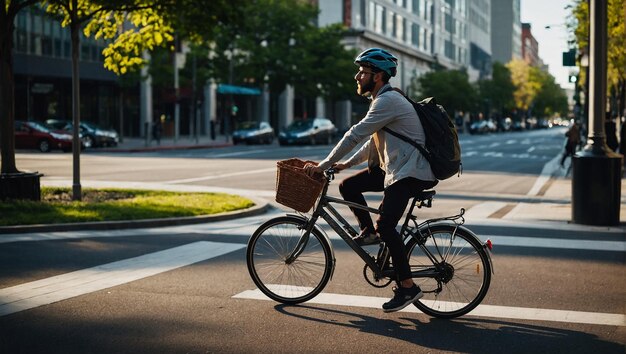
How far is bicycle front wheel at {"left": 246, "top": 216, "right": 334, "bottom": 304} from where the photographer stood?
6461 mm

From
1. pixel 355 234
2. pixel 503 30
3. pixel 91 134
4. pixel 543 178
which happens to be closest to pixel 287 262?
pixel 355 234

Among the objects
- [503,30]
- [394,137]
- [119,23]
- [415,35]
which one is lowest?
[394,137]

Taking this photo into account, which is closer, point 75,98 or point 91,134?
point 75,98

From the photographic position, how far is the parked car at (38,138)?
1511 inches

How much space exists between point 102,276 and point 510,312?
12.2 feet

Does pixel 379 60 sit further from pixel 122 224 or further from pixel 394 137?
pixel 122 224

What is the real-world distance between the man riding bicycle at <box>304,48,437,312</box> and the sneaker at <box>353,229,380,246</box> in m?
0.08

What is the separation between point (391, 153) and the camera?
5.98 m

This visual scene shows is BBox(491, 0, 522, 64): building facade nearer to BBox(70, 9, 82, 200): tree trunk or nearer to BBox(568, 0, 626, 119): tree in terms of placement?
BBox(568, 0, 626, 119): tree

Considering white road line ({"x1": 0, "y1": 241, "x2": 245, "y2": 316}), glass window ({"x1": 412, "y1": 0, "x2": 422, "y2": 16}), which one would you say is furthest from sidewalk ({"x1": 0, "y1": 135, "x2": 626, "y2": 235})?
glass window ({"x1": 412, "y1": 0, "x2": 422, "y2": 16})

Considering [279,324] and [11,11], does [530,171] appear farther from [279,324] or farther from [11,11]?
[279,324]

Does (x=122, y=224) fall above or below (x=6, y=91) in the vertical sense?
below

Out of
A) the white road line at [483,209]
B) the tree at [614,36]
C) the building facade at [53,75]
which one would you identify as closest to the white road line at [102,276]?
the white road line at [483,209]

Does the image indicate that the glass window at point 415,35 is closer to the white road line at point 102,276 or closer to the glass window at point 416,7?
the glass window at point 416,7
